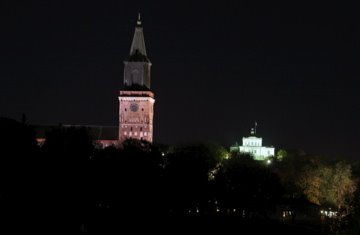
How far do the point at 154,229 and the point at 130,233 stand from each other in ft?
14.2

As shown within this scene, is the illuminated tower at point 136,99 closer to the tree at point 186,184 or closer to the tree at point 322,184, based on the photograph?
the tree at point 322,184

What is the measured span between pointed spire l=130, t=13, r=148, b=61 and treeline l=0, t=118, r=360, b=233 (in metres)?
73.0

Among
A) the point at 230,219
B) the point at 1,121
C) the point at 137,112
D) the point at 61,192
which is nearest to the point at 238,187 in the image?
the point at 230,219

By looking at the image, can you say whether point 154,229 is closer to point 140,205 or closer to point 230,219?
point 140,205

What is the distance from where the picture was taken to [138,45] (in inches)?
6457

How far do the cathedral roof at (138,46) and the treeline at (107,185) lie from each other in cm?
7252

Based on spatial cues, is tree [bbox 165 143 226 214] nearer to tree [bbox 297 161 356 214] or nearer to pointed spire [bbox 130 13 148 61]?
tree [bbox 297 161 356 214]

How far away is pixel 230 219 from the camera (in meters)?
74.2

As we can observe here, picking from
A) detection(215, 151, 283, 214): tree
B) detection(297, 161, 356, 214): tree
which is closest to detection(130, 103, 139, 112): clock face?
detection(297, 161, 356, 214): tree

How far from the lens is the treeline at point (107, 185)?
53.9 metres

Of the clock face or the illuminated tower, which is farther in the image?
the clock face

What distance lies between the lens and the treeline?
177 ft

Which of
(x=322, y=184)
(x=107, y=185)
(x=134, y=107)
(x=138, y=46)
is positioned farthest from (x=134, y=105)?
(x=107, y=185)

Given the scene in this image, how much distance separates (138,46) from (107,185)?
335 ft
